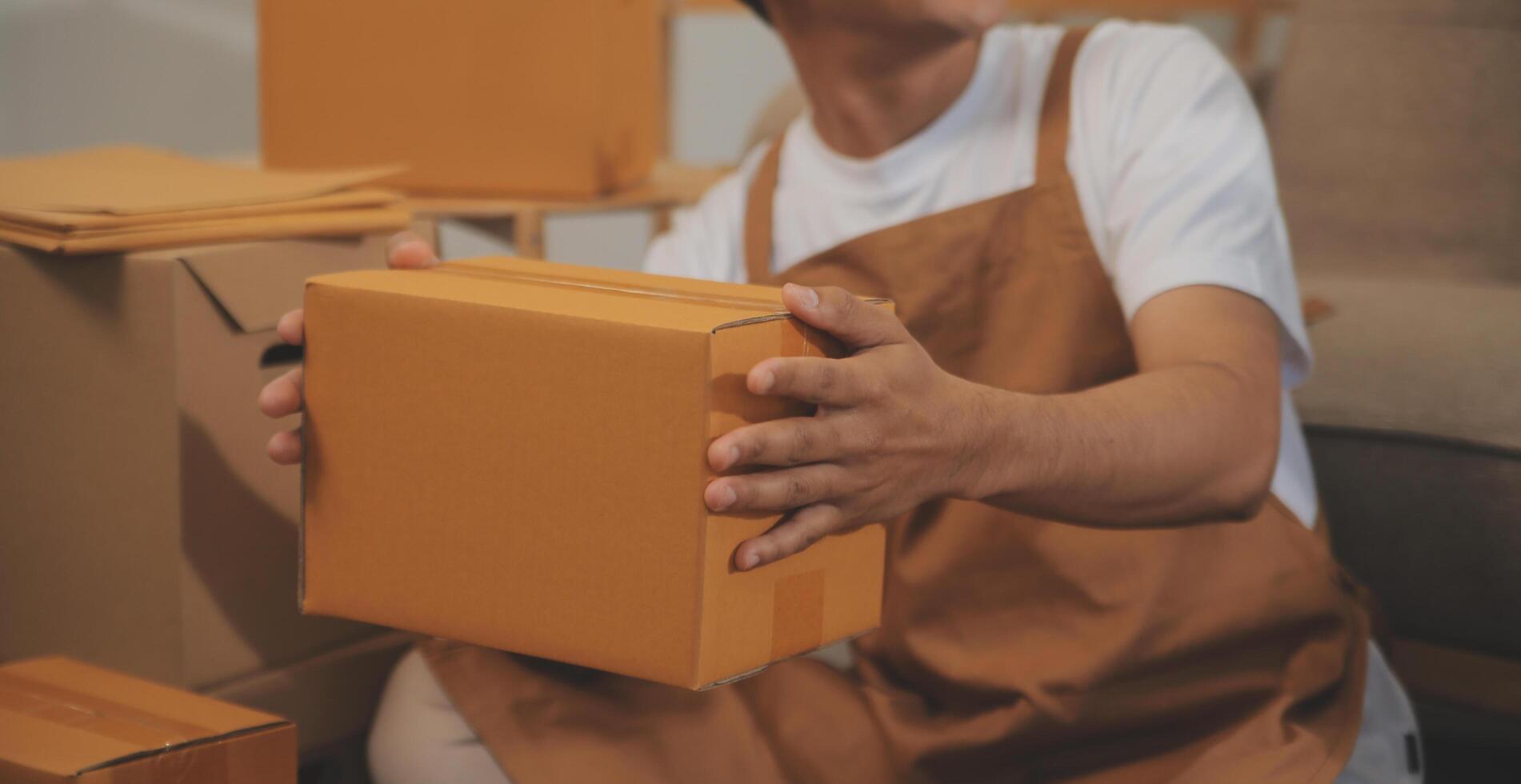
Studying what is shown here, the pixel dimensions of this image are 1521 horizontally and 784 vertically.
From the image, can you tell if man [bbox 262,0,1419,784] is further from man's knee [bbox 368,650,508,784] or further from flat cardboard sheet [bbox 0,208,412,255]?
flat cardboard sheet [bbox 0,208,412,255]

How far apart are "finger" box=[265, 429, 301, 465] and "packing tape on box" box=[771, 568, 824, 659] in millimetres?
277

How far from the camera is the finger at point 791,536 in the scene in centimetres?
60

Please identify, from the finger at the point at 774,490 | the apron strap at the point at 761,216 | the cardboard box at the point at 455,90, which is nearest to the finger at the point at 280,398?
the finger at the point at 774,490

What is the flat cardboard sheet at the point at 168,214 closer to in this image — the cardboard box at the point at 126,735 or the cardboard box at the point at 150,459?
the cardboard box at the point at 150,459

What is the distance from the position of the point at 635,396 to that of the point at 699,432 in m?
0.04

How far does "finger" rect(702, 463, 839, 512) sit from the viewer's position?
1.90 feet

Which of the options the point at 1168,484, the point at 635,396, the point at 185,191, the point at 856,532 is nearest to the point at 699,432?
the point at 635,396

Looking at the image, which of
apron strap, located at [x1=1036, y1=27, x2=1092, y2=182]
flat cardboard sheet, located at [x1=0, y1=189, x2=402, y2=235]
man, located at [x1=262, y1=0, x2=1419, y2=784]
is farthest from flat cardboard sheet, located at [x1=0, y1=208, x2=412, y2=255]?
apron strap, located at [x1=1036, y1=27, x2=1092, y2=182]

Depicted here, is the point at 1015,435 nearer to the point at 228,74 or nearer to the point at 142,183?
the point at 142,183

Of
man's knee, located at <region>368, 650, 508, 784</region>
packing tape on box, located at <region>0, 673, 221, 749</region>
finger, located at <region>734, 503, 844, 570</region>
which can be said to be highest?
finger, located at <region>734, 503, 844, 570</region>

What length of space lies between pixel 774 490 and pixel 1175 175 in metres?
0.43

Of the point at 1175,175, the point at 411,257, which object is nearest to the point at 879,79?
the point at 1175,175

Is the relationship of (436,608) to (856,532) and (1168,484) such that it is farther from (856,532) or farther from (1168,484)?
(1168,484)

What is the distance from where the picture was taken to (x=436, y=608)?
2.19 ft
